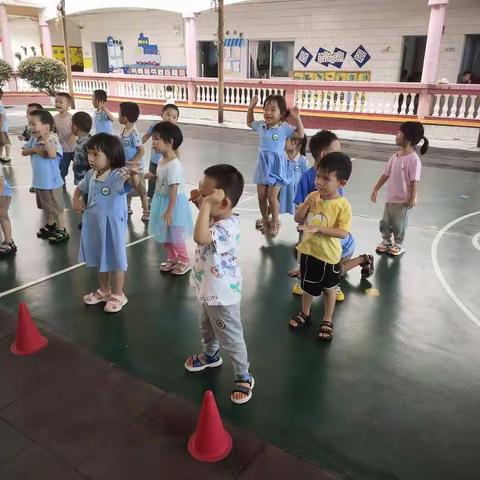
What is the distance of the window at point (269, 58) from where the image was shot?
1580cm

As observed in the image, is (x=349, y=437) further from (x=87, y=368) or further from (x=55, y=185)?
(x=55, y=185)

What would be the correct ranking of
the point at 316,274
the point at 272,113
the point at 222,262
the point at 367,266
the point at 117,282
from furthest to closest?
the point at 272,113, the point at 367,266, the point at 117,282, the point at 316,274, the point at 222,262

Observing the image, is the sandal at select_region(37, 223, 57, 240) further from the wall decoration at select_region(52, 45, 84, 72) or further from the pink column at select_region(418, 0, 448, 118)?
the wall decoration at select_region(52, 45, 84, 72)

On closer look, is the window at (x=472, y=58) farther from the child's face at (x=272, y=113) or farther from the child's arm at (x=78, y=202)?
the child's arm at (x=78, y=202)

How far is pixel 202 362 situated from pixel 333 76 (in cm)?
1368

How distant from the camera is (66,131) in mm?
5883

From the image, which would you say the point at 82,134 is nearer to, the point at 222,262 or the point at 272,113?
the point at 272,113

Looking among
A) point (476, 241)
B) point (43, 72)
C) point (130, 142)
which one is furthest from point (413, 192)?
point (43, 72)

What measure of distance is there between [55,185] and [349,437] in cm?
375

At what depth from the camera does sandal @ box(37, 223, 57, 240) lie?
500cm

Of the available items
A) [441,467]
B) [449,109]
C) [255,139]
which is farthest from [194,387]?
[449,109]

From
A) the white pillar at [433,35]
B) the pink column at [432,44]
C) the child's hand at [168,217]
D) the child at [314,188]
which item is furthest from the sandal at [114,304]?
the white pillar at [433,35]

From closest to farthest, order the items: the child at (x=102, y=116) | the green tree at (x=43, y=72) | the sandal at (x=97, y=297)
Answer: the sandal at (x=97, y=297) → the child at (x=102, y=116) → the green tree at (x=43, y=72)

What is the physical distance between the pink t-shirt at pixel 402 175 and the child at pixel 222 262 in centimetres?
251
